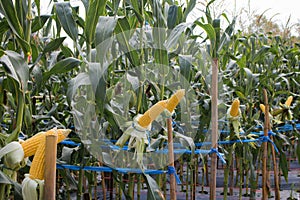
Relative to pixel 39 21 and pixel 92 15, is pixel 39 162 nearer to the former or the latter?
pixel 92 15

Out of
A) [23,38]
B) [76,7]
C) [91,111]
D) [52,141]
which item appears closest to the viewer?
[52,141]

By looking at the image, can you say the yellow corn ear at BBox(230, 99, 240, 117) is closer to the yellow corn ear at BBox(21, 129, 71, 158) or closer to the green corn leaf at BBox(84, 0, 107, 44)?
the green corn leaf at BBox(84, 0, 107, 44)

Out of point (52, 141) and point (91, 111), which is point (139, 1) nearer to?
point (91, 111)

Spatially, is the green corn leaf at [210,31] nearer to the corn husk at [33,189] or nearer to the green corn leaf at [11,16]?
the green corn leaf at [11,16]

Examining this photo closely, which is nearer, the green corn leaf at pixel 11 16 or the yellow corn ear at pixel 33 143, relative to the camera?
the yellow corn ear at pixel 33 143

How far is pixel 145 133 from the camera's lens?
171 cm

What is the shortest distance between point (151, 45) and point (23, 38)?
33.2 inches

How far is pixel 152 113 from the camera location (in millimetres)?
1600

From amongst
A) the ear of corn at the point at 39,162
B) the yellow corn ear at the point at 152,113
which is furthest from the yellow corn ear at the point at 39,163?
the yellow corn ear at the point at 152,113

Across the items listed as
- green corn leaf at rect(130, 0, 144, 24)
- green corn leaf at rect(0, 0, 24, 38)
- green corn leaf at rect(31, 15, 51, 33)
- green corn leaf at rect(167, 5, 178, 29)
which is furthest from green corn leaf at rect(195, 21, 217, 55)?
green corn leaf at rect(0, 0, 24, 38)

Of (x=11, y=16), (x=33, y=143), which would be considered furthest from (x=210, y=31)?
(x=33, y=143)

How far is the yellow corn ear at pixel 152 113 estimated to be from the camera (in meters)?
1.58

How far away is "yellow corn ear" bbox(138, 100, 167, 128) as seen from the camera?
158 centimetres

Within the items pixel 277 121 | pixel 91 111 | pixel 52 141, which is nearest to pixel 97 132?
pixel 91 111
